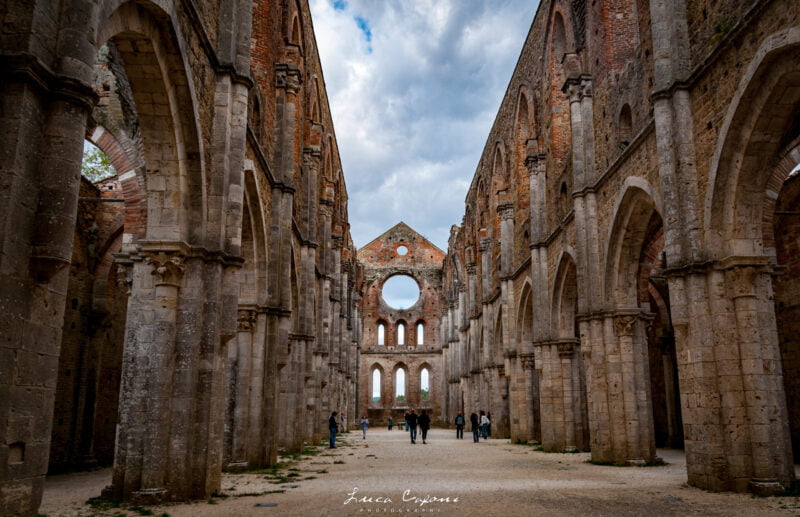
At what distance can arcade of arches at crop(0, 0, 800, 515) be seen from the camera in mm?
4773

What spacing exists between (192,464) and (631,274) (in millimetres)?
10797

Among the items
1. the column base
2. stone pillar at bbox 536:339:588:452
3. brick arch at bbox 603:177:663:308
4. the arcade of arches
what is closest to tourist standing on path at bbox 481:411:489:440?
the arcade of arches

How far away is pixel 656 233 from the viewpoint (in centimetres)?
1603

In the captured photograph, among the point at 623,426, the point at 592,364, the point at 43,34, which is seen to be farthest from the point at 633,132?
the point at 43,34

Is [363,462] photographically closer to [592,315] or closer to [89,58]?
[592,315]

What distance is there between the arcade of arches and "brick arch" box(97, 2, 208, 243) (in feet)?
0.11

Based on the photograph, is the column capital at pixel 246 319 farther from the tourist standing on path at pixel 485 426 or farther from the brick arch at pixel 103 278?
the tourist standing on path at pixel 485 426

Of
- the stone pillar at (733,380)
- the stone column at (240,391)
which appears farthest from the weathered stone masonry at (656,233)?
the stone column at (240,391)

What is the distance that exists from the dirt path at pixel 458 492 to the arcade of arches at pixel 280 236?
0.77 m

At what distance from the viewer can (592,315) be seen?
15484mm

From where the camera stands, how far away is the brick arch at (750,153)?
29.9ft

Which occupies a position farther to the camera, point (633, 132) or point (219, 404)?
point (633, 132)

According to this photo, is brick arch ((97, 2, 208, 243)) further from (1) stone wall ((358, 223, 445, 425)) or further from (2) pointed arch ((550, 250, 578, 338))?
(1) stone wall ((358, 223, 445, 425))

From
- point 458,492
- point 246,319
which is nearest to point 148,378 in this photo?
point 458,492
